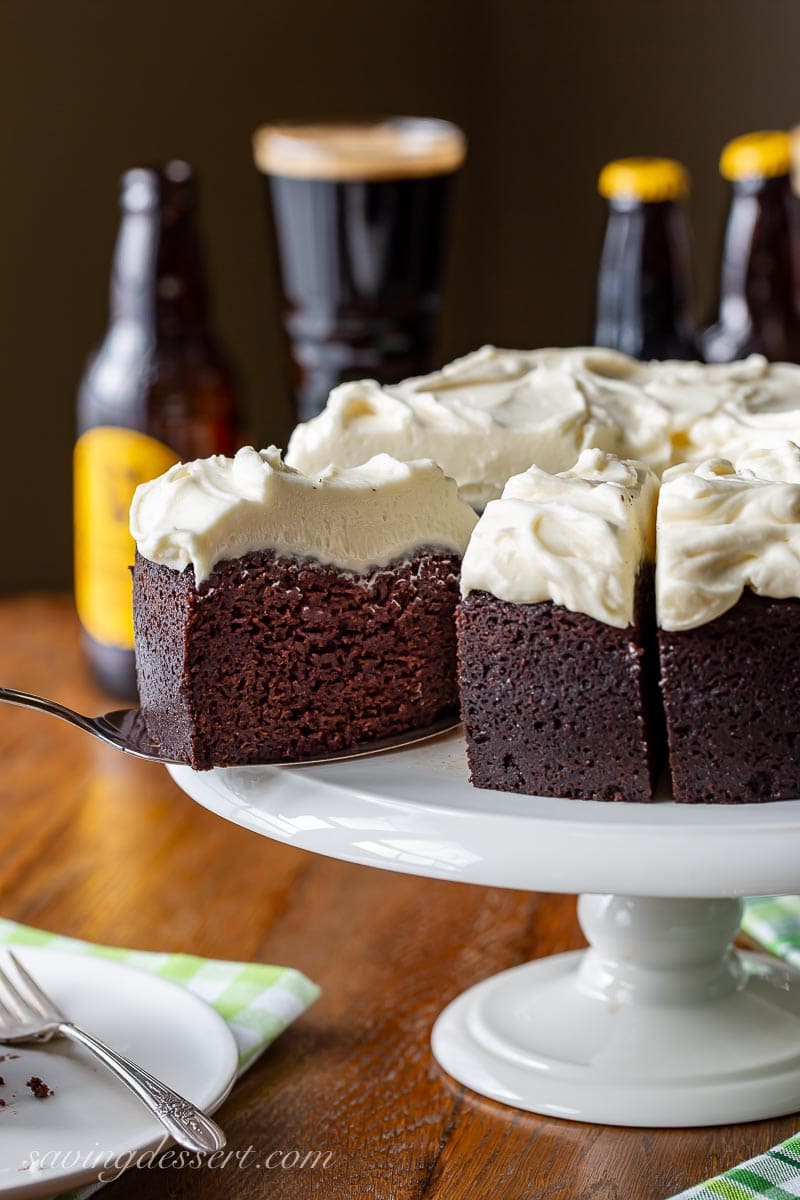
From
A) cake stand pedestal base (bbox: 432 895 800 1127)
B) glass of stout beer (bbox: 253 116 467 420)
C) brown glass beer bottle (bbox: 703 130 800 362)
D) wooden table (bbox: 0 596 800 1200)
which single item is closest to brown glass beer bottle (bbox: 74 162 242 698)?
glass of stout beer (bbox: 253 116 467 420)

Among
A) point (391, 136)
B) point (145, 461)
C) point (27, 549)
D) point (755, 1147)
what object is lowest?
point (27, 549)

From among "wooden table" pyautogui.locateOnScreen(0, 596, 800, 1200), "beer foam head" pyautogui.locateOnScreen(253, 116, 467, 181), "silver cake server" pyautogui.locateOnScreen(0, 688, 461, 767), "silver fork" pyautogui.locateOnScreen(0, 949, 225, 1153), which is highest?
"beer foam head" pyautogui.locateOnScreen(253, 116, 467, 181)

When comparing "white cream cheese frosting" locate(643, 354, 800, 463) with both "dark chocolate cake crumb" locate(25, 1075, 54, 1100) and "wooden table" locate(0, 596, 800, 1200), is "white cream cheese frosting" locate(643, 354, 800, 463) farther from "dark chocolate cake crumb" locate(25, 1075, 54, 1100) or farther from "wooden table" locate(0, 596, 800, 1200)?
"dark chocolate cake crumb" locate(25, 1075, 54, 1100)

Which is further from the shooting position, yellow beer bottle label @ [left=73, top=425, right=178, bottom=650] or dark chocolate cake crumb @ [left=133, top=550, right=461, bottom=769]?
yellow beer bottle label @ [left=73, top=425, right=178, bottom=650]

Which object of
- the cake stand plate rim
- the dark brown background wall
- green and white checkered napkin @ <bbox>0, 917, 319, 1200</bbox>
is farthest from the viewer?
the dark brown background wall

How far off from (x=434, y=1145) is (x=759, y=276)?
140cm

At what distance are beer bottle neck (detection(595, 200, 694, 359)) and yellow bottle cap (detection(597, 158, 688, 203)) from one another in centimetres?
1

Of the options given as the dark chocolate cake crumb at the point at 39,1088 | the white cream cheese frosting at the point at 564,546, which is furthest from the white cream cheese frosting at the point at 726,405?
the dark chocolate cake crumb at the point at 39,1088

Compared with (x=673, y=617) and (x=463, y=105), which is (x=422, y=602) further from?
(x=463, y=105)

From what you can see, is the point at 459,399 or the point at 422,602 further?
the point at 459,399

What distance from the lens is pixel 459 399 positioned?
4.99 feet

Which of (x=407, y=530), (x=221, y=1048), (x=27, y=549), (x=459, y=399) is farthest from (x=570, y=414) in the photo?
(x=27, y=549)

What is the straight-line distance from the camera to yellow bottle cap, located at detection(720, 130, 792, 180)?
215 cm

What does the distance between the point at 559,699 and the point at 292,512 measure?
0.24 m
